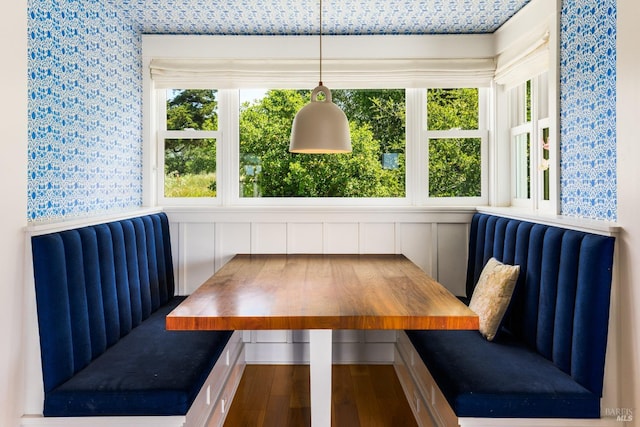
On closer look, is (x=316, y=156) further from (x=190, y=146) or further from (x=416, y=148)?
(x=190, y=146)

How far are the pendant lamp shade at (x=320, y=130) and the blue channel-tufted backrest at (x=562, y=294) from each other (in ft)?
3.48

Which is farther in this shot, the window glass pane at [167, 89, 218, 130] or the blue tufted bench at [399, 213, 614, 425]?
the window glass pane at [167, 89, 218, 130]

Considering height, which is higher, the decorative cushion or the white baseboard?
the decorative cushion

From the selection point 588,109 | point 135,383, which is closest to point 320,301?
point 135,383

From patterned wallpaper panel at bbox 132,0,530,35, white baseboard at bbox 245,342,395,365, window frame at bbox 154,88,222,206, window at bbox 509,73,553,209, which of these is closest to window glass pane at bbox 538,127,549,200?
window at bbox 509,73,553,209

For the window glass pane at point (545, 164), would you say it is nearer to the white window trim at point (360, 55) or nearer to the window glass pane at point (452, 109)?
the white window trim at point (360, 55)

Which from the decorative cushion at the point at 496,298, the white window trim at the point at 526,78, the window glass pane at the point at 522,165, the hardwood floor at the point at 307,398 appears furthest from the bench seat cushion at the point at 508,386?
the window glass pane at the point at 522,165

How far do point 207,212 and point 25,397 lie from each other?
1.66 m

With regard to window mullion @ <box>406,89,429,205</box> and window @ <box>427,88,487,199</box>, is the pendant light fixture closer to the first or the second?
window mullion @ <box>406,89,429,205</box>

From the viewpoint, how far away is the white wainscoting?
3.23m

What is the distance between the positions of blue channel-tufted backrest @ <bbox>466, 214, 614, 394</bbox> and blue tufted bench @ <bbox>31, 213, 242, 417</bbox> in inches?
60.7

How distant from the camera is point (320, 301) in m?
1.80

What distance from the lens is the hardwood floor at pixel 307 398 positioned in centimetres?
244

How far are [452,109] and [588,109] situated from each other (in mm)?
1330
